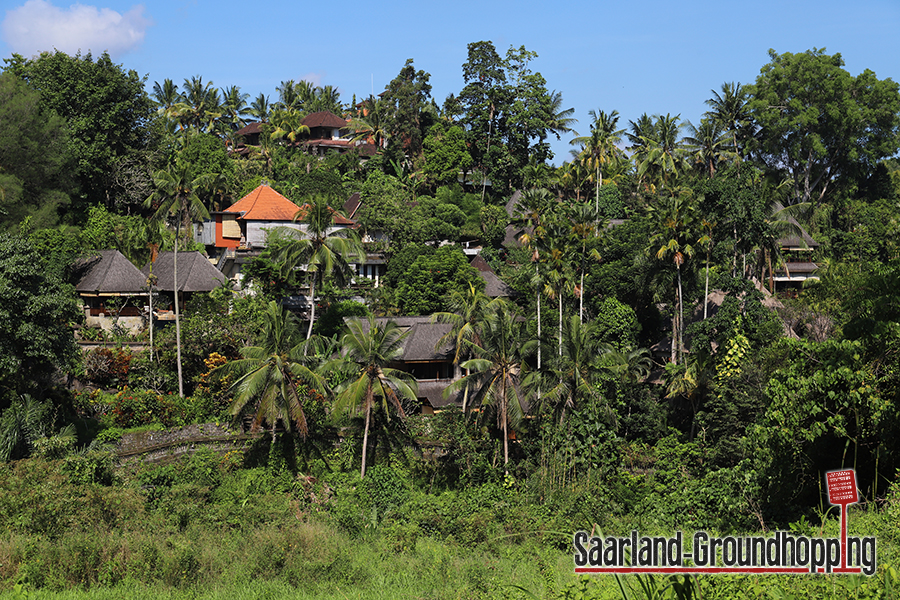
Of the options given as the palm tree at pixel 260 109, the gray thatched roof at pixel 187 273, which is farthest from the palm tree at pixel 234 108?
the gray thatched roof at pixel 187 273

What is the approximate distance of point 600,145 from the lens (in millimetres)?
59406

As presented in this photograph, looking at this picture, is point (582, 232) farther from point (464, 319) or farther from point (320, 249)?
point (320, 249)

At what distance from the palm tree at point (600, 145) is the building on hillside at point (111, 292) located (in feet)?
107

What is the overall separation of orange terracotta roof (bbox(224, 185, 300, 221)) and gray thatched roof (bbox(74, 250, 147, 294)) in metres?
13.7

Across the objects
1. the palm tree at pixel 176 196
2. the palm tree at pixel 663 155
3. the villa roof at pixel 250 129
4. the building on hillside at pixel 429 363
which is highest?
the villa roof at pixel 250 129

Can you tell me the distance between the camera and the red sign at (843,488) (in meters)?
6.59

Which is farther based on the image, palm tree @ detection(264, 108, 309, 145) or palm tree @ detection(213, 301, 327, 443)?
palm tree @ detection(264, 108, 309, 145)

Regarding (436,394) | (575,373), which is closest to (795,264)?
(575,373)

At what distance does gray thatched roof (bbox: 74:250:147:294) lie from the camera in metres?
41.0

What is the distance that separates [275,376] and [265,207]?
91.1 ft

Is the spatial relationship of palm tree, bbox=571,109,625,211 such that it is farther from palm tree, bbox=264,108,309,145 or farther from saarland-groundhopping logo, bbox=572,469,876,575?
saarland-groundhopping logo, bbox=572,469,876,575

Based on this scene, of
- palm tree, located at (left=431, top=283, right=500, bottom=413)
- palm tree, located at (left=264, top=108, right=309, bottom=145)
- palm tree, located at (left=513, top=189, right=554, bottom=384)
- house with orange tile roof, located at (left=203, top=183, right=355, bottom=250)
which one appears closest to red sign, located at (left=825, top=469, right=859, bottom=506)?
palm tree, located at (left=431, top=283, right=500, bottom=413)

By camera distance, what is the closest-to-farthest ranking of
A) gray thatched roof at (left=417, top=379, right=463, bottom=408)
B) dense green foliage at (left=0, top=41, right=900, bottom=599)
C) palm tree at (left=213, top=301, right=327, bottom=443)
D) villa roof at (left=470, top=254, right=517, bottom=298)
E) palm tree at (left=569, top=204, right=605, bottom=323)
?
dense green foliage at (left=0, top=41, right=900, bottom=599), palm tree at (left=213, top=301, right=327, bottom=443), gray thatched roof at (left=417, top=379, right=463, bottom=408), palm tree at (left=569, top=204, right=605, bottom=323), villa roof at (left=470, top=254, right=517, bottom=298)

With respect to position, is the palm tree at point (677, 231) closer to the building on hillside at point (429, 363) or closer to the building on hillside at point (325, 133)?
the building on hillside at point (429, 363)
